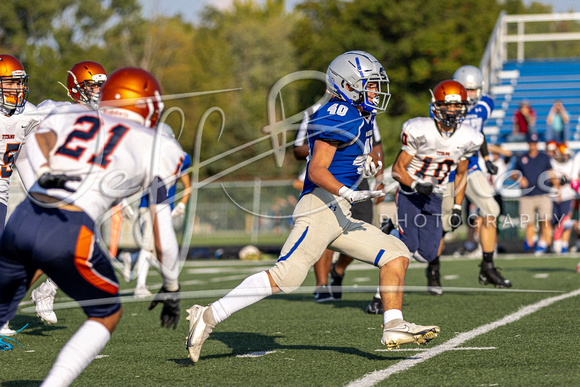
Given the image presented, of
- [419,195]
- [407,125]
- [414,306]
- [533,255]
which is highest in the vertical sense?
[407,125]

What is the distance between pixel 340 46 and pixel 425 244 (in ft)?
103

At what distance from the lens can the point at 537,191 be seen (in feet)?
46.2

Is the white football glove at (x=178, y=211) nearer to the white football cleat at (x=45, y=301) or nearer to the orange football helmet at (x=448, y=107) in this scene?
the white football cleat at (x=45, y=301)

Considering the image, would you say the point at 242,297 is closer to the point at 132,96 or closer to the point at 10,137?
the point at 132,96

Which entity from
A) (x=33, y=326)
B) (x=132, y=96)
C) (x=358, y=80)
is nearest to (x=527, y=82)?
(x=33, y=326)

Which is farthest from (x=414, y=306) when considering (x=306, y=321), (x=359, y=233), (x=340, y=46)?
(x=340, y=46)

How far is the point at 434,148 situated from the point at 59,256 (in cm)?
431

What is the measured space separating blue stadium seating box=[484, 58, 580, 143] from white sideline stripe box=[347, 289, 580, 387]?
14.4 m

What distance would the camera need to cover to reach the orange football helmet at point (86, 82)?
21.5 ft

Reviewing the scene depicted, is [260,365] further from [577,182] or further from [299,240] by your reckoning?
[577,182]

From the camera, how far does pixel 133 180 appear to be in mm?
3543

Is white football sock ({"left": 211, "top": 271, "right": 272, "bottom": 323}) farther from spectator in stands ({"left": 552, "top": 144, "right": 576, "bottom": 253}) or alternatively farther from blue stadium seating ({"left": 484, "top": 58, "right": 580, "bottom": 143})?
blue stadium seating ({"left": 484, "top": 58, "right": 580, "bottom": 143})

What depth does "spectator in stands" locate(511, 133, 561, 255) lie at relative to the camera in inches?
545

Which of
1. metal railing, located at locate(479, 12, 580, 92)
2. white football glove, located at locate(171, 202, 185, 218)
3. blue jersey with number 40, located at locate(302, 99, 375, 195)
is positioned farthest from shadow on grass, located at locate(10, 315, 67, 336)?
metal railing, located at locate(479, 12, 580, 92)
